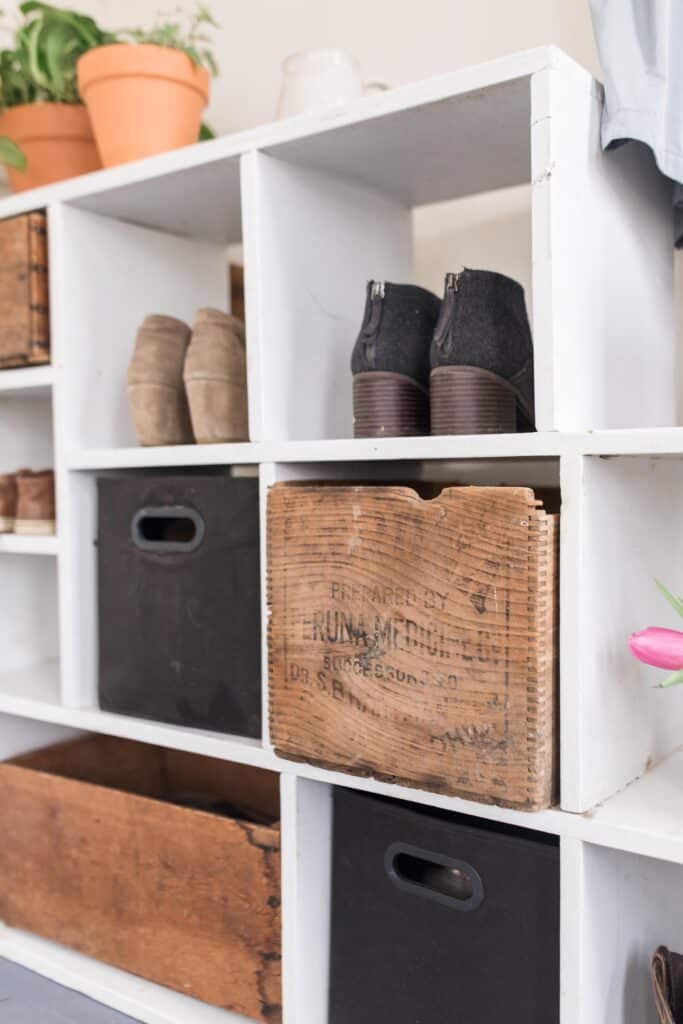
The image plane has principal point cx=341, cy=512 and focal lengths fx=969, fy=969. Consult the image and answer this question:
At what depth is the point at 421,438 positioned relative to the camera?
1.04m

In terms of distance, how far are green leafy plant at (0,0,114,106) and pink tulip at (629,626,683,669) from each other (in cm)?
126

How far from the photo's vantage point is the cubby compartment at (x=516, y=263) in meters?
0.98

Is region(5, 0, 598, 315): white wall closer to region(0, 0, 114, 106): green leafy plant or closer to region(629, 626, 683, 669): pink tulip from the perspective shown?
region(0, 0, 114, 106): green leafy plant

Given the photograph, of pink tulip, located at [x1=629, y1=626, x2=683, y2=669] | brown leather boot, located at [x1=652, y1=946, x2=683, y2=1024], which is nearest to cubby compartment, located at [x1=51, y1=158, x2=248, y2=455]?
pink tulip, located at [x1=629, y1=626, x2=683, y2=669]

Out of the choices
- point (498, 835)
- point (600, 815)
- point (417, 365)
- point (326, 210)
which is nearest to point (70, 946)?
point (498, 835)

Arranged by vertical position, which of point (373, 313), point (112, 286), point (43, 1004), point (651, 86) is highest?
point (651, 86)

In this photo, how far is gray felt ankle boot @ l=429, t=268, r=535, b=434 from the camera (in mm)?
1070

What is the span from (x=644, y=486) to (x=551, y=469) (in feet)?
1.07

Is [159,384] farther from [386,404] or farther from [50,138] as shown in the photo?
[50,138]

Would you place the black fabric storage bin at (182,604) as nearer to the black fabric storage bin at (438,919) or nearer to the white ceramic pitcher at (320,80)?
the black fabric storage bin at (438,919)

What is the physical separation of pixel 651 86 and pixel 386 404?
44 centimetres

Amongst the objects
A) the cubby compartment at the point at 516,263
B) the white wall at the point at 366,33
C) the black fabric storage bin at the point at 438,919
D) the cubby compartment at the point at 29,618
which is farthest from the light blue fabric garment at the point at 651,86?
the cubby compartment at the point at 29,618

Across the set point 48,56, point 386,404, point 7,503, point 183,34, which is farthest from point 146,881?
point 183,34

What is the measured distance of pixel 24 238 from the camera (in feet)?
4.66
